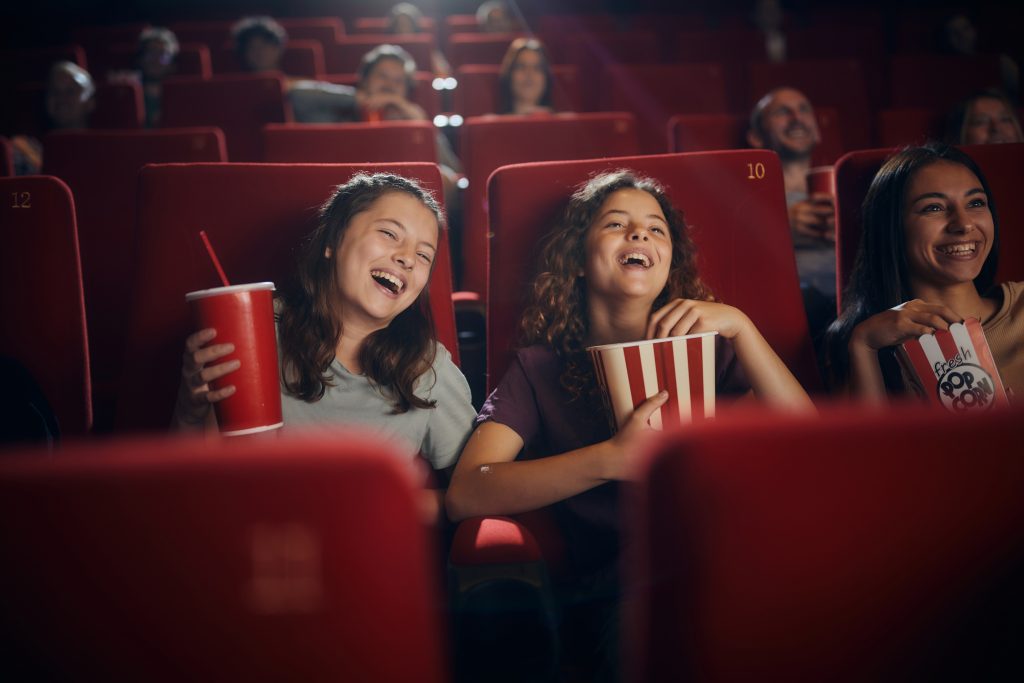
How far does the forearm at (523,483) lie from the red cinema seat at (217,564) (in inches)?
14.1

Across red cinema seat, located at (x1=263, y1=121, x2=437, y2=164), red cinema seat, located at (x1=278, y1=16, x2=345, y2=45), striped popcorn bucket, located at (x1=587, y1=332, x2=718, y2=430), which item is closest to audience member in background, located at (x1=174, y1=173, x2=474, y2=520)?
striped popcorn bucket, located at (x1=587, y1=332, x2=718, y2=430)

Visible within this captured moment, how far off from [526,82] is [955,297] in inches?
57.9

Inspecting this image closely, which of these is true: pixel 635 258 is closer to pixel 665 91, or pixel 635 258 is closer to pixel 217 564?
pixel 217 564

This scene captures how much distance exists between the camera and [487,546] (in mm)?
586

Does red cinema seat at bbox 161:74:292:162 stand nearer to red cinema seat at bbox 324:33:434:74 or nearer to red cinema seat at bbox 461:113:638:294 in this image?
red cinema seat at bbox 461:113:638:294

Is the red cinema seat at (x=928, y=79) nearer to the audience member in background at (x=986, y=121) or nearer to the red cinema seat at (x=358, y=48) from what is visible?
the audience member in background at (x=986, y=121)

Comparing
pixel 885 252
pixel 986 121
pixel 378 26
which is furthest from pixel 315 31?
pixel 885 252

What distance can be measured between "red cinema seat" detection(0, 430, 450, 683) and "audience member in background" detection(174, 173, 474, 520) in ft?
1.48

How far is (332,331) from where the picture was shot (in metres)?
0.78

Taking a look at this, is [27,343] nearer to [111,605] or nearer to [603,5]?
[111,605]

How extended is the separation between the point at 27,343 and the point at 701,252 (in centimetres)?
73

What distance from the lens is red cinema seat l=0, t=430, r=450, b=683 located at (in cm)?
27

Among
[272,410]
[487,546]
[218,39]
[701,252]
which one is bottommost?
[487,546]

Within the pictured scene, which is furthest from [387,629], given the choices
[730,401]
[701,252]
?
[701,252]
